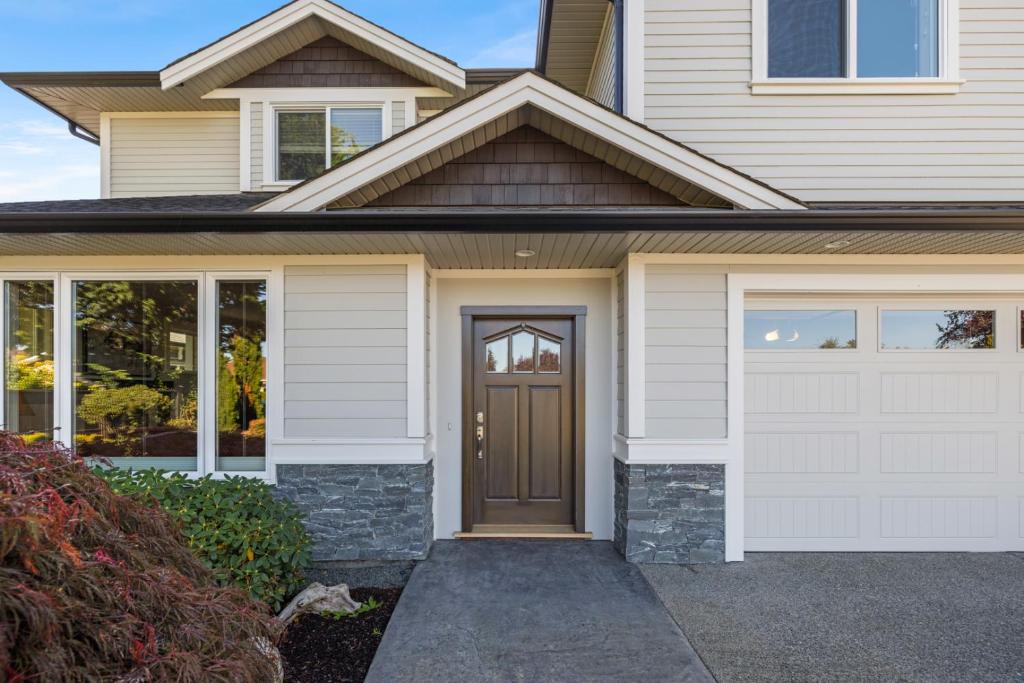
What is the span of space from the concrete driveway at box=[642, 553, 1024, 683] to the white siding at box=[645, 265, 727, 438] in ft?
4.06

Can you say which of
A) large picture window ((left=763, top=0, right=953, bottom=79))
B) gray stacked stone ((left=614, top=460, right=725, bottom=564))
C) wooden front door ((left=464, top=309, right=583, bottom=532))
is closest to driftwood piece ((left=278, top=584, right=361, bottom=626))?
wooden front door ((left=464, top=309, right=583, bottom=532))

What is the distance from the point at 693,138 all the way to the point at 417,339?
9.79 feet

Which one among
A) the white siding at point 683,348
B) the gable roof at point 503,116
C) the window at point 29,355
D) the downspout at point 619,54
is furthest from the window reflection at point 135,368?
the downspout at point 619,54

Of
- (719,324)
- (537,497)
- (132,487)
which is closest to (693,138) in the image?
(719,324)

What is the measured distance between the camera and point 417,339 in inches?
180

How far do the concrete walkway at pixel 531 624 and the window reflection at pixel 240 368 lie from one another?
1891 mm

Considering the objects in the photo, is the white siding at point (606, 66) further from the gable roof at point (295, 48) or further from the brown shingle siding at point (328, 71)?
the brown shingle siding at point (328, 71)

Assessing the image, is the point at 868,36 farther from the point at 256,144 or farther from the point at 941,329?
the point at 256,144

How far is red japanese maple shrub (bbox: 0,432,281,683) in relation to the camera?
1.34m

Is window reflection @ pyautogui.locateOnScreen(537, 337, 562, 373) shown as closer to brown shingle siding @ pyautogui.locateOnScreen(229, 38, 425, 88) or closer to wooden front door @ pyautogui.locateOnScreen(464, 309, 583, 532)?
wooden front door @ pyautogui.locateOnScreen(464, 309, 583, 532)

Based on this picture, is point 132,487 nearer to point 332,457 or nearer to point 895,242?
point 332,457

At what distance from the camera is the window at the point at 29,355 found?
468cm

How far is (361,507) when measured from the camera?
4523 millimetres

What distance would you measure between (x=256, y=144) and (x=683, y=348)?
17.0ft
